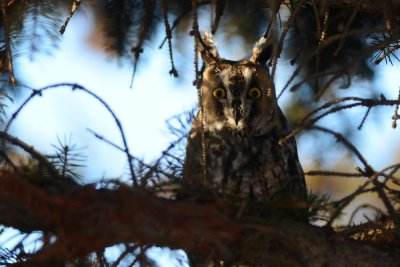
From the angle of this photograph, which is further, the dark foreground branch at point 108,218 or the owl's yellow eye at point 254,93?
the owl's yellow eye at point 254,93

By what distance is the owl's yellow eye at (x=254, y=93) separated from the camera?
3.01m

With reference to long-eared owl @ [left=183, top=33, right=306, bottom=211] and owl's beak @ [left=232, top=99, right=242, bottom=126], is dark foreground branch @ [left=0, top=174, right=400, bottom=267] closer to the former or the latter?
long-eared owl @ [left=183, top=33, right=306, bottom=211]

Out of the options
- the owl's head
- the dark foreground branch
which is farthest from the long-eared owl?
the dark foreground branch

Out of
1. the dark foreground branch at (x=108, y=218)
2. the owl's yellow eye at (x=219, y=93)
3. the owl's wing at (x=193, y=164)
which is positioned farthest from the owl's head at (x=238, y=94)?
the dark foreground branch at (x=108, y=218)

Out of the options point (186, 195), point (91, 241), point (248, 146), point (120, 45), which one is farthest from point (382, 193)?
point (120, 45)

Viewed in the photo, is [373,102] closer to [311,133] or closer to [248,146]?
[248,146]

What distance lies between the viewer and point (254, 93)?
9.94 ft

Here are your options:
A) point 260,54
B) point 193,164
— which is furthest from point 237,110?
point 193,164

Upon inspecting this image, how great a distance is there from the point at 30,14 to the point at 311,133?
63.5 inches

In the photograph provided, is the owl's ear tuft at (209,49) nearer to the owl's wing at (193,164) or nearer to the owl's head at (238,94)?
the owl's head at (238,94)

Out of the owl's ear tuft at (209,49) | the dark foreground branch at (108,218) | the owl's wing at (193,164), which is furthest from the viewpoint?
the owl's ear tuft at (209,49)

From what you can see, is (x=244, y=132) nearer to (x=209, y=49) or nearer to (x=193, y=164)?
(x=209, y=49)

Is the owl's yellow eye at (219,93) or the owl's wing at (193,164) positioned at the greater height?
the owl's yellow eye at (219,93)

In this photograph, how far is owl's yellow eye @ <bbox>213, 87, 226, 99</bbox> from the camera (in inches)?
119
